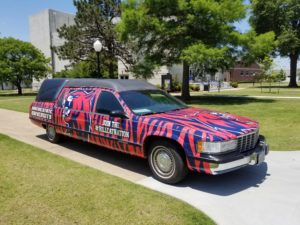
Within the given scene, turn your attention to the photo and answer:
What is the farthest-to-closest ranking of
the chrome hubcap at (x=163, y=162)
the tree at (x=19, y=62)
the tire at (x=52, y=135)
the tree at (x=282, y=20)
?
the tree at (x=282, y=20) → the tree at (x=19, y=62) → the tire at (x=52, y=135) → the chrome hubcap at (x=163, y=162)

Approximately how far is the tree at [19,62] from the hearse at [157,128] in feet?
108

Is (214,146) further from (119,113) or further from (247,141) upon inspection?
(119,113)

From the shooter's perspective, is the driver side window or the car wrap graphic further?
the driver side window

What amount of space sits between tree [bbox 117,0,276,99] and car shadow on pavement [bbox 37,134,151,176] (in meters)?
10.8

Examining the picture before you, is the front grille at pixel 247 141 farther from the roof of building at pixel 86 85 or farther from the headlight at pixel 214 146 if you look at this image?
the roof of building at pixel 86 85

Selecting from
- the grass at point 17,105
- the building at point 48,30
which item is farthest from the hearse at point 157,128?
the building at point 48,30

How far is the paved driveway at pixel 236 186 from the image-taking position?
4.17 m

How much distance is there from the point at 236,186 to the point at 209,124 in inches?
45.6

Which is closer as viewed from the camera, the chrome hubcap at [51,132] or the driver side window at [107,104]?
the driver side window at [107,104]

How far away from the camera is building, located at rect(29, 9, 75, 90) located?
66.6 metres

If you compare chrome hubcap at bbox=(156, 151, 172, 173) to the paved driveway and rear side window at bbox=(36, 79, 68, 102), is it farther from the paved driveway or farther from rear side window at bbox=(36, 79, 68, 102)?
rear side window at bbox=(36, 79, 68, 102)

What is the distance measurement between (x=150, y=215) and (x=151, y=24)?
53.2 feet

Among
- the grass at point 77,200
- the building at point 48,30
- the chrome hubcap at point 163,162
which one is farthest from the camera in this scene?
the building at point 48,30

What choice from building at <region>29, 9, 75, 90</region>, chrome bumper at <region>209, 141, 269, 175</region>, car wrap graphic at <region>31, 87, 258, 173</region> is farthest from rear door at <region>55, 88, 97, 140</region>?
building at <region>29, 9, 75, 90</region>
